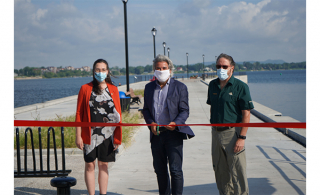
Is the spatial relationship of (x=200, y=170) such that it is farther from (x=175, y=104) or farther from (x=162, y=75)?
(x=162, y=75)

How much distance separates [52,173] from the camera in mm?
4914

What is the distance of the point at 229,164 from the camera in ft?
12.4

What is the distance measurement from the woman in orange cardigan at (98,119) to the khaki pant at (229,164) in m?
1.32

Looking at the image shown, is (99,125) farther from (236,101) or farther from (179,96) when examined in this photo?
(236,101)

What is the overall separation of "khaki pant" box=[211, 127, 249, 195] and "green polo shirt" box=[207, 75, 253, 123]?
0.52 feet

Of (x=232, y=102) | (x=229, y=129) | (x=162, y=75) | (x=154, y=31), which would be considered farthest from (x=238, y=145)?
(x=154, y=31)

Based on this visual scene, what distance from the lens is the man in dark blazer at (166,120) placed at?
12.7 feet

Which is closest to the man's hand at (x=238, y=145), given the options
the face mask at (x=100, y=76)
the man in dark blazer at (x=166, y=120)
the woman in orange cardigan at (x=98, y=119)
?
the man in dark blazer at (x=166, y=120)

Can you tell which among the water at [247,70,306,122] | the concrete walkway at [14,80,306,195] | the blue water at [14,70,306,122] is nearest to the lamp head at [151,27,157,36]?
the blue water at [14,70,306,122]

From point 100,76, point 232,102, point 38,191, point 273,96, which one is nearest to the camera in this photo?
point 232,102

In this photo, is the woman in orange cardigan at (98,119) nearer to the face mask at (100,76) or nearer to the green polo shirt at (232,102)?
the face mask at (100,76)

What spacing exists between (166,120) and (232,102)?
0.86 m

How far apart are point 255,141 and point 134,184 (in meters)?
4.27
